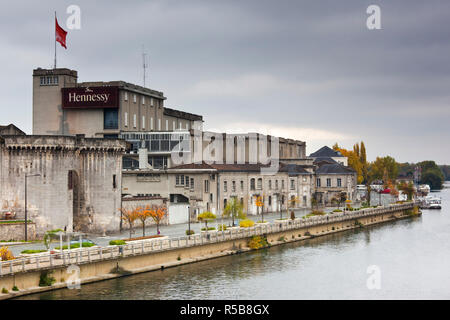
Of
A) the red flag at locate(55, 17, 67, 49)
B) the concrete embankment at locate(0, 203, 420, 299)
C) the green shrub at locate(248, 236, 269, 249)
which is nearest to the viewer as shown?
the concrete embankment at locate(0, 203, 420, 299)

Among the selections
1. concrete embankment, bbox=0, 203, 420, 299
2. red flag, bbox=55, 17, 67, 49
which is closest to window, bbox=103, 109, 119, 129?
red flag, bbox=55, 17, 67, 49

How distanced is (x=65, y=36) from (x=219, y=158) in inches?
1451

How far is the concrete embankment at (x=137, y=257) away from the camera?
4319cm

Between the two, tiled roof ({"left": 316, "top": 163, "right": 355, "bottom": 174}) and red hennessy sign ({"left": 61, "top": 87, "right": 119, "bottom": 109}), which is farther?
tiled roof ({"left": 316, "top": 163, "right": 355, "bottom": 174})

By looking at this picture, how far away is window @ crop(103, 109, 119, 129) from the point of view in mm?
99875

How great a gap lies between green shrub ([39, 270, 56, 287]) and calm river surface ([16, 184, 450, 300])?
2.40 feet

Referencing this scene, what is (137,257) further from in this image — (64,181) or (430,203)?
(430,203)

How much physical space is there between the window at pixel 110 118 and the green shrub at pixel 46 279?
56542 mm

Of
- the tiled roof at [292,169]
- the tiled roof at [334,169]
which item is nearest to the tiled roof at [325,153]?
the tiled roof at [334,169]

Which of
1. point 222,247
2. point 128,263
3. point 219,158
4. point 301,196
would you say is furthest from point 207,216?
point 301,196

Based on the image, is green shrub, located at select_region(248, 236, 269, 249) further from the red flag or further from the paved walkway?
the red flag

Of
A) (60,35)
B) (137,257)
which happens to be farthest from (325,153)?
(137,257)

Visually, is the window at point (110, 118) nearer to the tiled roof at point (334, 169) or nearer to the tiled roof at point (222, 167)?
the tiled roof at point (222, 167)
